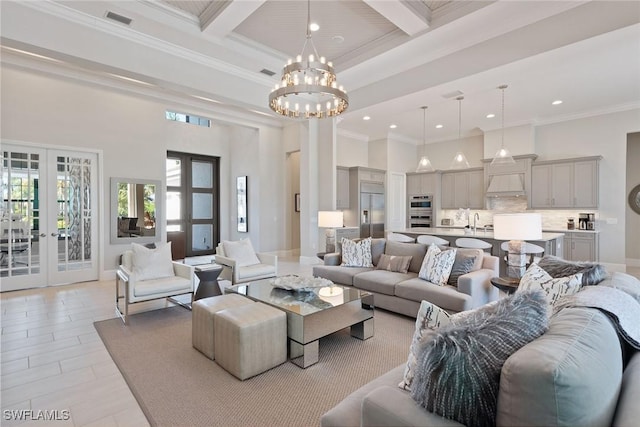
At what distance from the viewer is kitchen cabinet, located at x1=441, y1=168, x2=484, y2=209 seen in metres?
8.69

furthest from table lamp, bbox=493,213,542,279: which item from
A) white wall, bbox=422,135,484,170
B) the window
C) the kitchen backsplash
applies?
the window

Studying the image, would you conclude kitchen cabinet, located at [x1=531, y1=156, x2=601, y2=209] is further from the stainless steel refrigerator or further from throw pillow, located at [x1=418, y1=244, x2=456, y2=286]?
throw pillow, located at [x1=418, y1=244, x2=456, y2=286]

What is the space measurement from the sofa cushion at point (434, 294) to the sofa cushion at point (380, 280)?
12cm

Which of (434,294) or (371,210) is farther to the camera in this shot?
(371,210)

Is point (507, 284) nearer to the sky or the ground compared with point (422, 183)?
nearer to the ground

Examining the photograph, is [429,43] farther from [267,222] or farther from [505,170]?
[267,222]

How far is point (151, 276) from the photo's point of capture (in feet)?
13.6

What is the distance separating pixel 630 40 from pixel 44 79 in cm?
876

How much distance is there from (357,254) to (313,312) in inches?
84.0

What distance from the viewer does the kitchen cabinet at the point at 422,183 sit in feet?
30.9

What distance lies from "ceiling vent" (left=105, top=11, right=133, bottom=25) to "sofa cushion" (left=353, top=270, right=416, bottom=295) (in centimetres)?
460

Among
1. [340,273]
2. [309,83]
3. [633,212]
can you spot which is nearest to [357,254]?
[340,273]

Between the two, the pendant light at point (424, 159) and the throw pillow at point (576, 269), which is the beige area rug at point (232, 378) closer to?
the throw pillow at point (576, 269)

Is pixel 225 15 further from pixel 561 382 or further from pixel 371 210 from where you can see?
pixel 371 210
